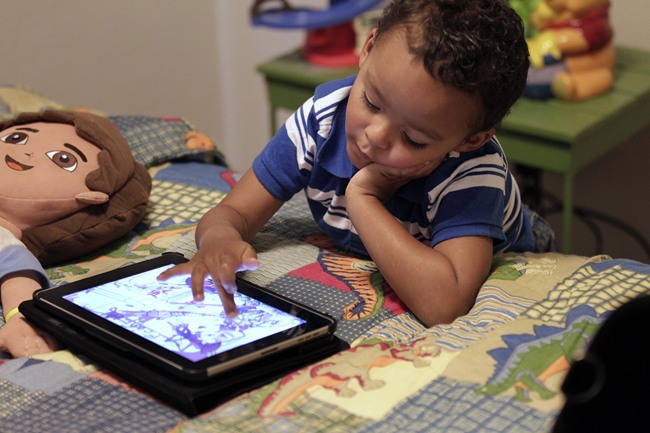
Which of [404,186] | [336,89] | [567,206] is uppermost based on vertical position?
[336,89]

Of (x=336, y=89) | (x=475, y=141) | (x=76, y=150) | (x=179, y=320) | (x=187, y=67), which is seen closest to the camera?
(x=179, y=320)

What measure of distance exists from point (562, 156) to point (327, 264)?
762 mm

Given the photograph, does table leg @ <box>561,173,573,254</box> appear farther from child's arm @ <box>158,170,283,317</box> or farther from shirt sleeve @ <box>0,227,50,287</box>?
shirt sleeve @ <box>0,227,50,287</box>

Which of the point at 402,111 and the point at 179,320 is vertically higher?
the point at 402,111

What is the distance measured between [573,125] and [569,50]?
0.21 m

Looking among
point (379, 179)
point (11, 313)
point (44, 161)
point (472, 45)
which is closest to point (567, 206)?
point (379, 179)

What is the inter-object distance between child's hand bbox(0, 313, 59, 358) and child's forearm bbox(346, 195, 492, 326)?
0.39m

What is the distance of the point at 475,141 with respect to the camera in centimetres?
102

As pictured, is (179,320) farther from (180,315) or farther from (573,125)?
(573,125)

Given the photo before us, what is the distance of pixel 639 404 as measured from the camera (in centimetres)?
61

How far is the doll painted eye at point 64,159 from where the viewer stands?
4.03ft

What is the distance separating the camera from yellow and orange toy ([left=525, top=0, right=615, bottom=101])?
1.85m

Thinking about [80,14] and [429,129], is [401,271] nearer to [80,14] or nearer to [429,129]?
[429,129]

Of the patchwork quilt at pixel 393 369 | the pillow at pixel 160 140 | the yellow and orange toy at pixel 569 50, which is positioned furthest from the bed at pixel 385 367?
the yellow and orange toy at pixel 569 50
